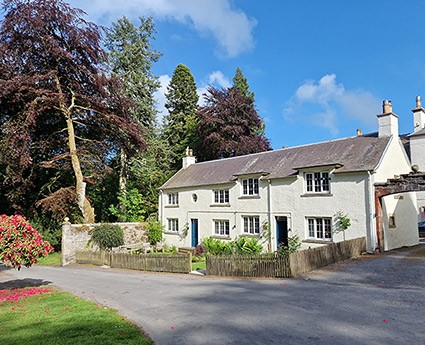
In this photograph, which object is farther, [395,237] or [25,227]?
[395,237]

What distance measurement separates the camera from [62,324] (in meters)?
8.24

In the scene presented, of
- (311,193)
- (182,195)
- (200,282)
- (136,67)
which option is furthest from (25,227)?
(136,67)

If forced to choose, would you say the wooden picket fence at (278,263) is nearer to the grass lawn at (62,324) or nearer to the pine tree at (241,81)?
the grass lawn at (62,324)

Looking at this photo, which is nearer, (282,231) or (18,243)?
(18,243)

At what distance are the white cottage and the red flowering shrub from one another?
606 inches

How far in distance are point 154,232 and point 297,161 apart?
1621 cm

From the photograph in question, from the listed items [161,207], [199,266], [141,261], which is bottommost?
[199,266]

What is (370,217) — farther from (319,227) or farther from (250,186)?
(250,186)

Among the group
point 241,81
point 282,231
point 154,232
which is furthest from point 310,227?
point 241,81

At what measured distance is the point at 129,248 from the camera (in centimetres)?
2792

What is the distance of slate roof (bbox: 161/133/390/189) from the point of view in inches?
796

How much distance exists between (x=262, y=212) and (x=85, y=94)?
1945 centimetres

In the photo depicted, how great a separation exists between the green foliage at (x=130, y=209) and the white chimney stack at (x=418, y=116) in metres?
29.5

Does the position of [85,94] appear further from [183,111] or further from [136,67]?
[183,111]
